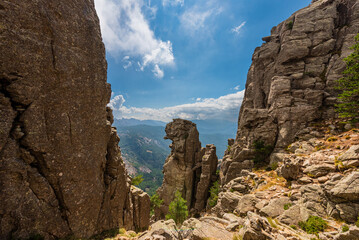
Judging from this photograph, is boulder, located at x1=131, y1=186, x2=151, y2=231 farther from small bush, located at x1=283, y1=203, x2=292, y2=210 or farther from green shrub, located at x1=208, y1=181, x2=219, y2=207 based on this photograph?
small bush, located at x1=283, y1=203, x2=292, y2=210

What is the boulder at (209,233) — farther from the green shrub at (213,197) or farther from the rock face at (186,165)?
the rock face at (186,165)

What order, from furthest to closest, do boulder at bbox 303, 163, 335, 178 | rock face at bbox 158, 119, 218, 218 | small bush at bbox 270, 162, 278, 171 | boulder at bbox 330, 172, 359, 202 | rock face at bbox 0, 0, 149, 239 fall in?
1. rock face at bbox 158, 119, 218, 218
2. small bush at bbox 270, 162, 278, 171
3. boulder at bbox 303, 163, 335, 178
4. boulder at bbox 330, 172, 359, 202
5. rock face at bbox 0, 0, 149, 239

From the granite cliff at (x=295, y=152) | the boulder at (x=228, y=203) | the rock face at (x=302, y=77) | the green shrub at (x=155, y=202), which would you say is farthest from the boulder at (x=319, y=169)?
the green shrub at (x=155, y=202)

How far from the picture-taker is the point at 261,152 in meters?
37.5

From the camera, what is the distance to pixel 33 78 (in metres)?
13.2

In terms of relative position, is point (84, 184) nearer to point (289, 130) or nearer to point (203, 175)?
point (289, 130)

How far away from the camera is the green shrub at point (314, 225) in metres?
13.6

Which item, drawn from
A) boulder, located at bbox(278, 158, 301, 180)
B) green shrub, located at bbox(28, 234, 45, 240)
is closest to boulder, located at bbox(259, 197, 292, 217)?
boulder, located at bbox(278, 158, 301, 180)

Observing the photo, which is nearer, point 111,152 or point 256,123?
point 111,152

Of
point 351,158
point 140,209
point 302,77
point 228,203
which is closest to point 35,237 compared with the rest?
point 140,209

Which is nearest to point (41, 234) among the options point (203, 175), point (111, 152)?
point (111, 152)

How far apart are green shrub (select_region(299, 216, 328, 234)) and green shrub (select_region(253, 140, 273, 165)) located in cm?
2331

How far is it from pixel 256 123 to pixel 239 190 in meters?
22.6

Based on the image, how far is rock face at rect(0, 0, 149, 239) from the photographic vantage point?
38.9ft
